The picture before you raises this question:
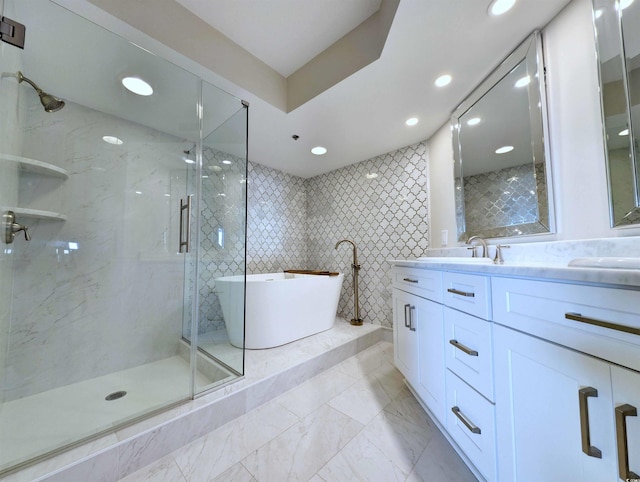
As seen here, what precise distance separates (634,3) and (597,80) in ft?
0.84

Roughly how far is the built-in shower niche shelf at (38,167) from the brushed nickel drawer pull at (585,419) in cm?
259

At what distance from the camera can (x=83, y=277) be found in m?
1.83

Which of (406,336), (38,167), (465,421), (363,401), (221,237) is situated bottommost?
(363,401)

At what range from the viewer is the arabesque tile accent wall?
2.68 meters

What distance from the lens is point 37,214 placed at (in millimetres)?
1502

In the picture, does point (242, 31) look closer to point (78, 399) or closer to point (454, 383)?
point (454, 383)

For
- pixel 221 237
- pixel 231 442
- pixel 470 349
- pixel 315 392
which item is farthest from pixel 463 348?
pixel 221 237

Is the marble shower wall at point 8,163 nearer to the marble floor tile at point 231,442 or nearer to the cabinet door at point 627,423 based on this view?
the marble floor tile at point 231,442

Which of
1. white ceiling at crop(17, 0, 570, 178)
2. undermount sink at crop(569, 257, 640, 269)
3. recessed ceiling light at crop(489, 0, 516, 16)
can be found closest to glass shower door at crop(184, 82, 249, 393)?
white ceiling at crop(17, 0, 570, 178)

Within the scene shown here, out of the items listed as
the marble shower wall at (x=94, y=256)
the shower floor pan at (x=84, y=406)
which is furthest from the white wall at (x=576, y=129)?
the marble shower wall at (x=94, y=256)

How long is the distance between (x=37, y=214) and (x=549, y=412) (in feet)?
8.78

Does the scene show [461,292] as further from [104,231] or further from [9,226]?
[104,231]

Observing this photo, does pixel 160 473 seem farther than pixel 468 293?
Yes

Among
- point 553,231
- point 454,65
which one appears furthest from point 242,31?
point 553,231
